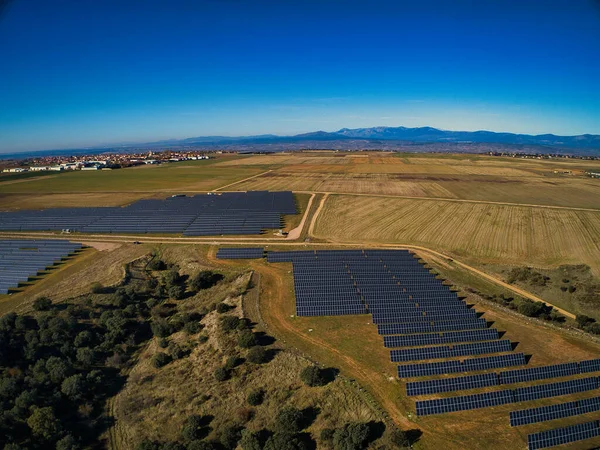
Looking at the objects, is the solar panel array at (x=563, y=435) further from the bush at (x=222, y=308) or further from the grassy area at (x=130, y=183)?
the grassy area at (x=130, y=183)

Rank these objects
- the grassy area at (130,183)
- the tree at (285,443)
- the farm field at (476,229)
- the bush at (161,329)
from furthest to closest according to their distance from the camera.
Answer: the grassy area at (130,183) < the farm field at (476,229) < the bush at (161,329) < the tree at (285,443)

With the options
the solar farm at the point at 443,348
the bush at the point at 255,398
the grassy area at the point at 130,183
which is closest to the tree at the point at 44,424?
the bush at the point at 255,398

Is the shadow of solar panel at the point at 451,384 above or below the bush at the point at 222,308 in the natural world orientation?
below

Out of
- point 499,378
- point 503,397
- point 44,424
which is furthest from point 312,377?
point 44,424

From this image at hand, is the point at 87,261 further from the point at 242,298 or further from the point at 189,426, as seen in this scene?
the point at 189,426

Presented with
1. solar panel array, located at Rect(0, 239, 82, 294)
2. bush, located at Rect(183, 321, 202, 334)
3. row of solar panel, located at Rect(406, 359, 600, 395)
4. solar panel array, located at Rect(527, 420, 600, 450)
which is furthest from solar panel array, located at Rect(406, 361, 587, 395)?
solar panel array, located at Rect(0, 239, 82, 294)

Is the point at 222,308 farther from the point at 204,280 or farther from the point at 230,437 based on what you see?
the point at 230,437

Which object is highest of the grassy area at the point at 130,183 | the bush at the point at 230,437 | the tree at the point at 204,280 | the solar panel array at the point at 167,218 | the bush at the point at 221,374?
the grassy area at the point at 130,183

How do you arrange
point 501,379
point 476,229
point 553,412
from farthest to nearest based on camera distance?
point 476,229 → point 501,379 → point 553,412
